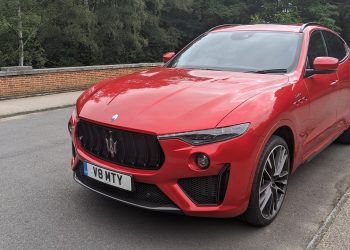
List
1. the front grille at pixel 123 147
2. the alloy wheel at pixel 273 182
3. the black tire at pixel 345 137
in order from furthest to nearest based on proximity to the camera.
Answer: the black tire at pixel 345 137, the alloy wheel at pixel 273 182, the front grille at pixel 123 147

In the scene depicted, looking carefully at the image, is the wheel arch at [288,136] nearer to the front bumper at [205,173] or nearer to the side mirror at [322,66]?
the front bumper at [205,173]

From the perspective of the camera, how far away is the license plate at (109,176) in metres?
3.45

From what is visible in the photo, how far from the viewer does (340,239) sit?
3.67m

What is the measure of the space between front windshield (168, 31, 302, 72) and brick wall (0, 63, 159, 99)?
781 cm

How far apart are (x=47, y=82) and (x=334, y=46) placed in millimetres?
9077

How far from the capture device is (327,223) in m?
3.96

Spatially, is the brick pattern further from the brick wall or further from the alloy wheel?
the alloy wheel

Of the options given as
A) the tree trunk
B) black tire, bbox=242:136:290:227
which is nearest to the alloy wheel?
black tire, bbox=242:136:290:227

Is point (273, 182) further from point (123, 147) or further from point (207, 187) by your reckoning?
point (123, 147)

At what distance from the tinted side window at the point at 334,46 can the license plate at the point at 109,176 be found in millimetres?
3338

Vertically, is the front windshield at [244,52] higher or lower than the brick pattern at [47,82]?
higher

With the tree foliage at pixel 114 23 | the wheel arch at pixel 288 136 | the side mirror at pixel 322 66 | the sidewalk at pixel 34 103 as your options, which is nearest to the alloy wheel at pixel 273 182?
the wheel arch at pixel 288 136

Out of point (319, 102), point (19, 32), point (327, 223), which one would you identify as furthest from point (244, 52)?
point (19, 32)

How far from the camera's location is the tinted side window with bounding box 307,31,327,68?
4.81 metres
